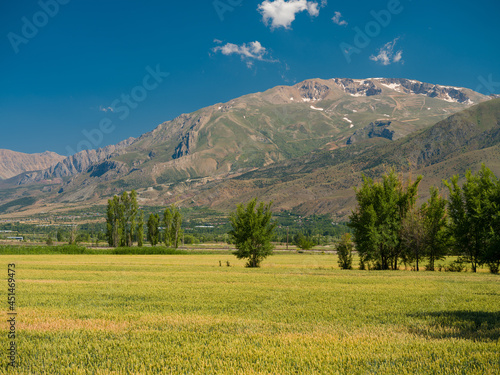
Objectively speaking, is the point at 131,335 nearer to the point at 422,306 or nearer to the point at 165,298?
the point at 165,298

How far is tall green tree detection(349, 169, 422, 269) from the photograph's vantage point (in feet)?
134

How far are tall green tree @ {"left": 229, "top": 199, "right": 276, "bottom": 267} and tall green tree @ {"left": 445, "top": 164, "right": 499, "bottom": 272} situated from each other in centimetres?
2186

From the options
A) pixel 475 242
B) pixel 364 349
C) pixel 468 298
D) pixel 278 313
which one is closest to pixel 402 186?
pixel 475 242

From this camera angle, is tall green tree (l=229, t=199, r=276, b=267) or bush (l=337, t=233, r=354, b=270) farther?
tall green tree (l=229, t=199, r=276, b=267)

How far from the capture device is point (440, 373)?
720cm

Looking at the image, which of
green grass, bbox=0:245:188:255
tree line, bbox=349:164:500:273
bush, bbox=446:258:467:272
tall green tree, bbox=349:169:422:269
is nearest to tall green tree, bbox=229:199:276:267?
tall green tree, bbox=349:169:422:269

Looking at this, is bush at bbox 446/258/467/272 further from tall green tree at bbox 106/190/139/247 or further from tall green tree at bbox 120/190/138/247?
tall green tree at bbox 106/190/139/247

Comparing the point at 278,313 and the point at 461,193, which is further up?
the point at 461,193

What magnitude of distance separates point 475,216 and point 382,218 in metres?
9.42

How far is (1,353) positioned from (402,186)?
4377cm

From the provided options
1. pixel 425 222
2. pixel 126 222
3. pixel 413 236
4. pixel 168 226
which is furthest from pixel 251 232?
pixel 168 226

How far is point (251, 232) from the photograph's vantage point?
45.3 meters

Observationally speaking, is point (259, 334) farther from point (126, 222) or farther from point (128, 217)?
point (128, 217)

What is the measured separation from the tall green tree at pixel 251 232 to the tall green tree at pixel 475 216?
21855 mm
